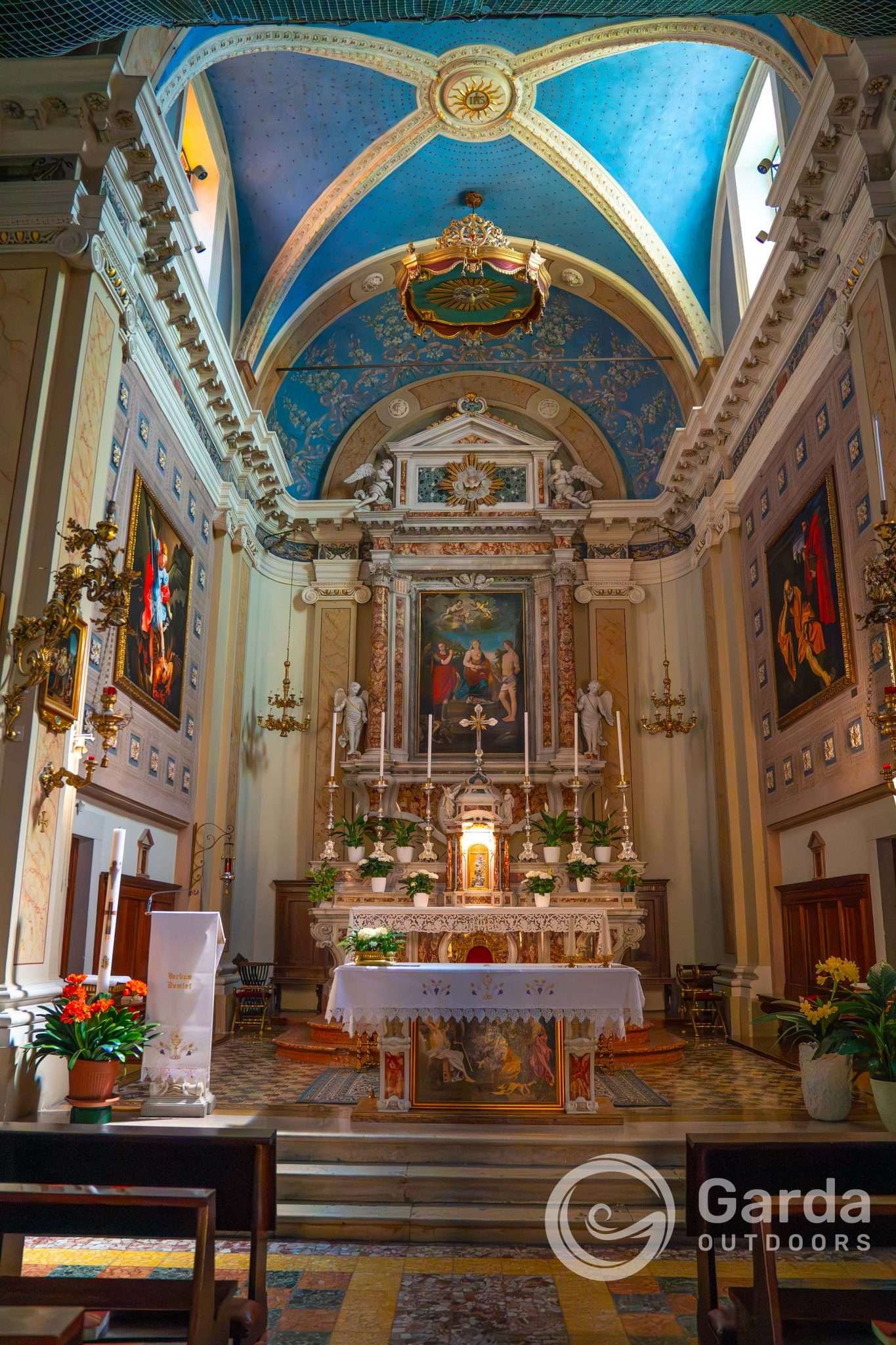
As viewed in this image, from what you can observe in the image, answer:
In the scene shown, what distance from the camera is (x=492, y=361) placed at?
54.5 ft

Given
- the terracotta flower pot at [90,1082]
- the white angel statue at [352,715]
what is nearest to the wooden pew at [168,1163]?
the terracotta flower pot at [90,1082]

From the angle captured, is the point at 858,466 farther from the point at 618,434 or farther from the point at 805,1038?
the point at 618,434

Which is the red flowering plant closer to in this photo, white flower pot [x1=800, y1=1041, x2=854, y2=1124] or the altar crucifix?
white flower pot [x1=800, y1=1041, x2=854, y2=1124]

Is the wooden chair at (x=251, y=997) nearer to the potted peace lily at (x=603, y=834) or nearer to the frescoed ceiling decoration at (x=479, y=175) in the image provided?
the potted peace lily at (x=603, y=834)

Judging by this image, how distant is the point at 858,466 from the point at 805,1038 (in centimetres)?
471

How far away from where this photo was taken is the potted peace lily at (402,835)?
13477 millimetres

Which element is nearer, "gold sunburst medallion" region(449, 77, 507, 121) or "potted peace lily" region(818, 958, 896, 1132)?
"potted peace lily" region(818, 958, 896, 1132)

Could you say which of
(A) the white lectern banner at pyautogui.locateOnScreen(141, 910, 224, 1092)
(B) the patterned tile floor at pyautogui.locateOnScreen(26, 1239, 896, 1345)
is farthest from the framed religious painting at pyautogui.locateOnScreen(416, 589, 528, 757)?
(B) the patterned tile floor at pyautogui.locateOnScreen(26, 1239, 896, 1345)

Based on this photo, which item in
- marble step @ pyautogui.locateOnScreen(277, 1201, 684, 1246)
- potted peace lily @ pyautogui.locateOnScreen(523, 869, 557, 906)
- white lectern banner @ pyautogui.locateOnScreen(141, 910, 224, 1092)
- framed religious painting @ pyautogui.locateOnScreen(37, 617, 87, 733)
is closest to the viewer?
marble step @ pyautogui.locateOnScreen(277, 1201, 684, 1246)

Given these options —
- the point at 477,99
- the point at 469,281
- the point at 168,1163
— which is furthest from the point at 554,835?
the point at 168,1163

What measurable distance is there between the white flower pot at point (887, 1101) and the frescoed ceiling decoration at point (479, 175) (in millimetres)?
8481

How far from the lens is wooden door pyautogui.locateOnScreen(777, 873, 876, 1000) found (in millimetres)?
9109

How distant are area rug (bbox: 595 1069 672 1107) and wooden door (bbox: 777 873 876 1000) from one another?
2.15m

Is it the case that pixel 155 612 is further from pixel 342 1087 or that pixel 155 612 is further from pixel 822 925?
pixel 822 925
